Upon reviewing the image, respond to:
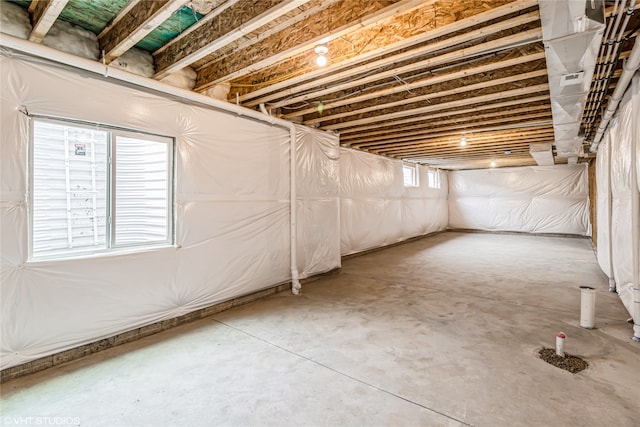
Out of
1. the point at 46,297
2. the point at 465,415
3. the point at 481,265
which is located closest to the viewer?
the point at 465,415

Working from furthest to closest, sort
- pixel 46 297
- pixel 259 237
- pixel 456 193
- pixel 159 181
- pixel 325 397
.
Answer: pixel 456 193 → pixel 259 237 → pixel 159 181 → pixel 46 297 → pixel 325 397

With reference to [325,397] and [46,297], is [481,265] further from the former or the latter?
[46,297]

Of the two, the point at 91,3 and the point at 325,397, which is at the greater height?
the point at 91,3

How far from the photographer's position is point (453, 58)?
8.36 feet

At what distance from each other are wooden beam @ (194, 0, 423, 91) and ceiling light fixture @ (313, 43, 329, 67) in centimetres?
6

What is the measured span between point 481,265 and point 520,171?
6133mm

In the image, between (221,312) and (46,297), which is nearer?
(46,297)

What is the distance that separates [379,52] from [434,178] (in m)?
8.62

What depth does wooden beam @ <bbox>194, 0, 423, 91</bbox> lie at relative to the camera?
6.47ft

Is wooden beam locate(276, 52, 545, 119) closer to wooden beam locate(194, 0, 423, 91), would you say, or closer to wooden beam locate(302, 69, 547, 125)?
wooden beam locate(302, 69, 547, 125)

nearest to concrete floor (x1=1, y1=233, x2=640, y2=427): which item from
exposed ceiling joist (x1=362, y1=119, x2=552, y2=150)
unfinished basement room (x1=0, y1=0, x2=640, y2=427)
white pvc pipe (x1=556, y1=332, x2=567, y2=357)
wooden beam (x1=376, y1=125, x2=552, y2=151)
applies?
unfinished basement room (x1=0, y1=0, x2=640, y2=427)

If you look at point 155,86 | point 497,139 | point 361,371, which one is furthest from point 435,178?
point 155,86

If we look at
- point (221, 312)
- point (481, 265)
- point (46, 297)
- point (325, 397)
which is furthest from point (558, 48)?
point (481, 265)

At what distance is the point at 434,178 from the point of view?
10375 millimetres
